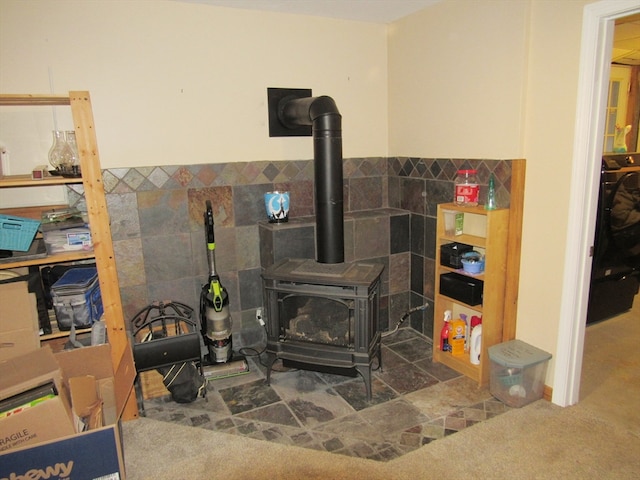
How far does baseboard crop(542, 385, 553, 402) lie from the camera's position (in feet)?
8.41

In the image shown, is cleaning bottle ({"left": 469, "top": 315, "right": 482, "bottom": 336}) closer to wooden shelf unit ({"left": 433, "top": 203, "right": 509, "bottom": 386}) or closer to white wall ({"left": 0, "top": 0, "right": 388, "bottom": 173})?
wooden shelf unit ({"left": 433, "top": 203, "right": 509, "bottom": 386})

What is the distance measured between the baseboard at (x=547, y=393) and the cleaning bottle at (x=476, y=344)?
0.39 meters

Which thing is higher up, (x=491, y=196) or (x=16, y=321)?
(x=491, y=196)

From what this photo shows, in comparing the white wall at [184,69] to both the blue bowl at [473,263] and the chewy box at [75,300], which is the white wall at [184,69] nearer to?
the chewy box at [75,300]

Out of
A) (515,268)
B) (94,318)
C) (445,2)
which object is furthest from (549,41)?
(94,318)

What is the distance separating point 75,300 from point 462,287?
7.40ft

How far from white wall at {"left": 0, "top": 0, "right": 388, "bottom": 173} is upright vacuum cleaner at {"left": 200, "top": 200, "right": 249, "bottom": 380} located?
58 centimetres

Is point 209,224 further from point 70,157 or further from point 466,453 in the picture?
point 466,453

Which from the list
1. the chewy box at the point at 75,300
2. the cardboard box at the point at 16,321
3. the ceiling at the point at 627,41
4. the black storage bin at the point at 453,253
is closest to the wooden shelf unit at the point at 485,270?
the black storage bin at the point at 453,253

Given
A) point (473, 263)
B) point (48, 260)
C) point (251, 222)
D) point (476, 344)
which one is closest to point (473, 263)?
point (473, 263)

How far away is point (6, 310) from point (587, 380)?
3.32m

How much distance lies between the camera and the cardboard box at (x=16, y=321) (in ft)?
7.11

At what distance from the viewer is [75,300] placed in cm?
241

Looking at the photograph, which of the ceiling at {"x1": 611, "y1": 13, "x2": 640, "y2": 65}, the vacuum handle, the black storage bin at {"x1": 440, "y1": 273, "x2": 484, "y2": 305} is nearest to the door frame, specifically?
the black storage bin at {"x1": 440, "y1": 273, "x2": 484, "y2": 305}
